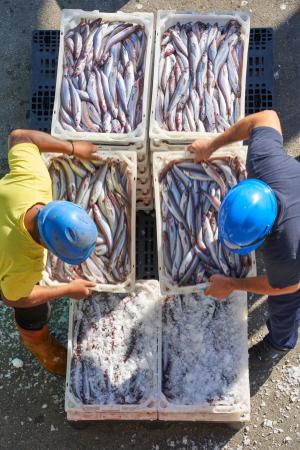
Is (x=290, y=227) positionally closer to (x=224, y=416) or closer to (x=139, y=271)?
(x=224, y=416)

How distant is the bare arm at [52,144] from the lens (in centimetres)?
424

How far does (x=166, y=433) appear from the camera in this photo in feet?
16.5

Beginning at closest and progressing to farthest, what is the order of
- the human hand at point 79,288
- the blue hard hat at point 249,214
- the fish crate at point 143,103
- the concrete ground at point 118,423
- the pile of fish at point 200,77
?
the blue hard hat at point 249,214, the human hand at point 79,288, the fish crate at point 143,103, the pile of fish at point 200,77, the concrete ground at point 118,423

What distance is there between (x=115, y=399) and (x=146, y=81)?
2.43 meters

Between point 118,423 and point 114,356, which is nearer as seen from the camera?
point 114,356

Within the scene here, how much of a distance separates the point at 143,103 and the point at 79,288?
1.51 m

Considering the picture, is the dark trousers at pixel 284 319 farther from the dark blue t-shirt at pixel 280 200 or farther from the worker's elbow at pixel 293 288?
the dark blue t-shirt at pixel 280 200

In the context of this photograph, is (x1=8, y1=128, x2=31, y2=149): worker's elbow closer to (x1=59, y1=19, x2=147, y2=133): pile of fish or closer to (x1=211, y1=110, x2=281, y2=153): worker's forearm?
(x1=59, y1=19, x2=147, y2=133): pile of fish

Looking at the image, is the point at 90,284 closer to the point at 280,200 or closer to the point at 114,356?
the point at 114,356

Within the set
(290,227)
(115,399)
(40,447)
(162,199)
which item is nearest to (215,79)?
(162,199)

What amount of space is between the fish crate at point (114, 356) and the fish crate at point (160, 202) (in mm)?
324

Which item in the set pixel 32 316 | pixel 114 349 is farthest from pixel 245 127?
pixel 32 316

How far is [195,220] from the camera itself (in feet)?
14.7

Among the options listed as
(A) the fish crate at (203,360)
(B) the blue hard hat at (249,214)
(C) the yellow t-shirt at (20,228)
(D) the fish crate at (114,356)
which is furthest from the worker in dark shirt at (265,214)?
(C) the yellow t-shirt at (20,228)
